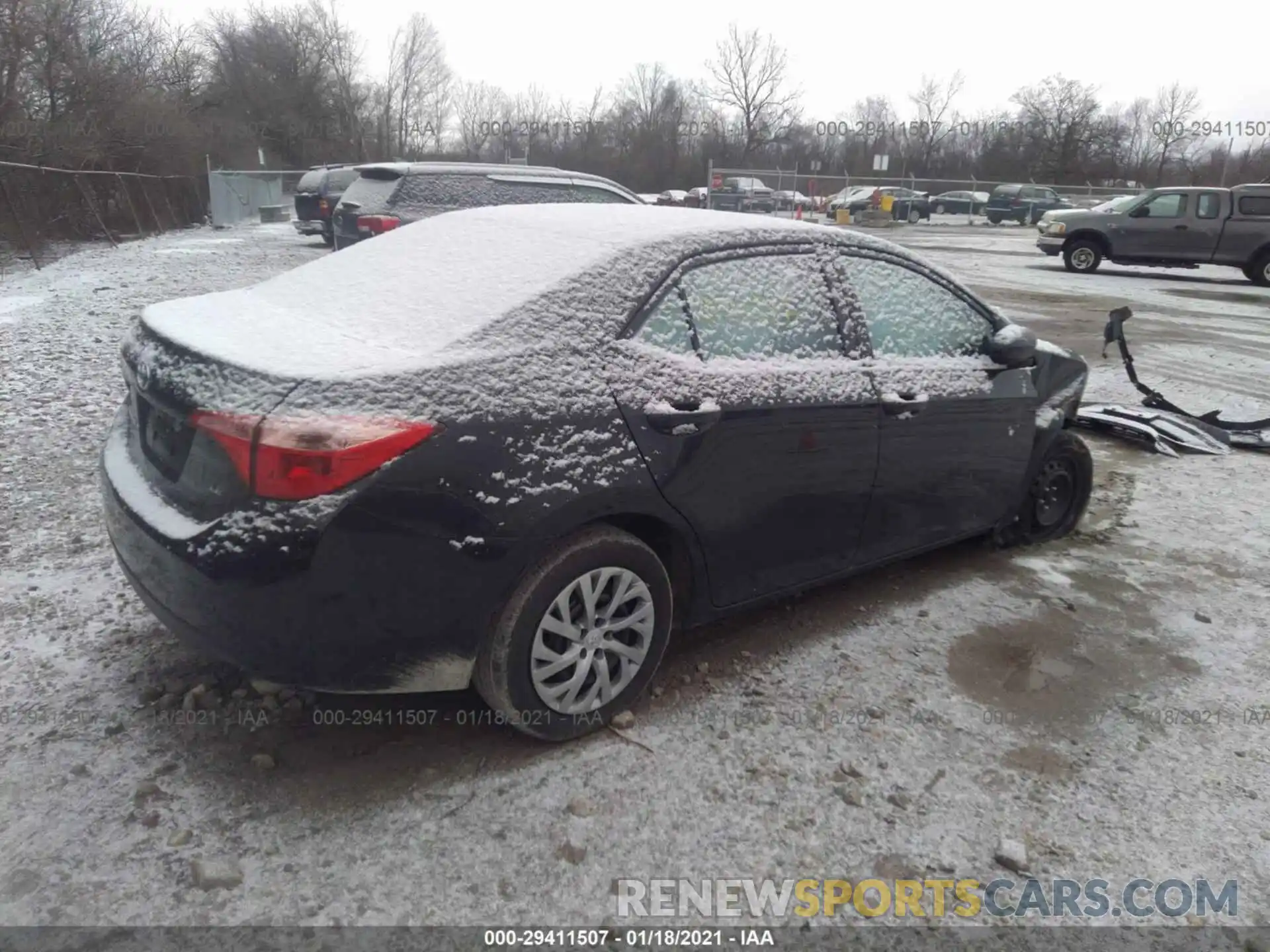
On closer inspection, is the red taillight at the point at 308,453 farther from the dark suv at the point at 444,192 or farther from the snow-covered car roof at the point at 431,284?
the dark suv at the point at 444,192

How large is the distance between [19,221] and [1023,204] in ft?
122

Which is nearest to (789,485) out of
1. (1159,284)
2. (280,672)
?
(280,672)

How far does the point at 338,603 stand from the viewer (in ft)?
7.41

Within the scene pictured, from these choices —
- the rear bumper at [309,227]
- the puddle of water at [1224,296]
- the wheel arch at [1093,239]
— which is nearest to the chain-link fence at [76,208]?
the rear bumper at [309,227]

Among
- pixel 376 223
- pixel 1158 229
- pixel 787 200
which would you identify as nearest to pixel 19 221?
pixel 376 223

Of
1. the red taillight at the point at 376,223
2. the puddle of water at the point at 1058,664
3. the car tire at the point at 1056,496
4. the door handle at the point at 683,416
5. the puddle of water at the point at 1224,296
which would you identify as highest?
the red taillight at the point at 376,223

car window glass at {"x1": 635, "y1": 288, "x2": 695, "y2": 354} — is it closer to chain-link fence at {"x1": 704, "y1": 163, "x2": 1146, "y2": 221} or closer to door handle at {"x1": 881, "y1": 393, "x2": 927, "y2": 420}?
door handle at {"x1": 881, "y1": 393, "x2": 927, "y2": 420}

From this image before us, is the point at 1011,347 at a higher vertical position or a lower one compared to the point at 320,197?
lower

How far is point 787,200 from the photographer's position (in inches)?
1396

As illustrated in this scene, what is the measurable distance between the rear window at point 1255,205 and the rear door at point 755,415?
61.8 feet

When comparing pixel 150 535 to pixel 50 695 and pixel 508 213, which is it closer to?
pixel 50 695

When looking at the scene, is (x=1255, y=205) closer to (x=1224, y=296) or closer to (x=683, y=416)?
(x=1224, y=296)

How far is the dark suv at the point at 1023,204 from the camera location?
127 ft

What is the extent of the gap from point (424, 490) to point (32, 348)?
23.0 feet
